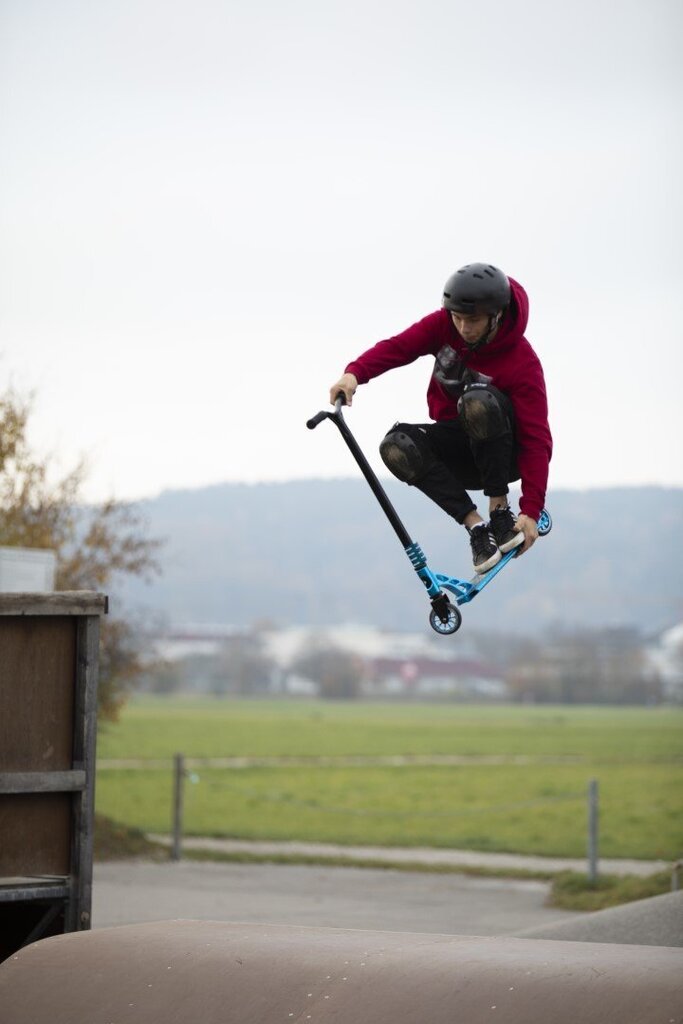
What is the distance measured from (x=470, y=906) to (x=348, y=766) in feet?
134

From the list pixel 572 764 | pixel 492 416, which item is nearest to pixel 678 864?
pixel 492 416

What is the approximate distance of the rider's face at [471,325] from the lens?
259 inches

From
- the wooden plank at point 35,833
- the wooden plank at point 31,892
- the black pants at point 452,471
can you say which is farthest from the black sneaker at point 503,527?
the wooden plank at point 31,892

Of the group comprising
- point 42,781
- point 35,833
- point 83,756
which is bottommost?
point 35,833

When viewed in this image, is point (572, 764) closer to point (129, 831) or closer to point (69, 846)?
point (129, 831)

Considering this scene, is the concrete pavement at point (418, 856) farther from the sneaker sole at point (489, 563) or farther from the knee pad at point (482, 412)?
the knee pad at point (482, 412)

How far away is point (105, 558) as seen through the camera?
2912 cm

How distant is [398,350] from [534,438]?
31.2 inches

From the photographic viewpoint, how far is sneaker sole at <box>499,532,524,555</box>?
6662 millimetres

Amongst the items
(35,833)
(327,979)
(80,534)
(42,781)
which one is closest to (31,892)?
(35,833)

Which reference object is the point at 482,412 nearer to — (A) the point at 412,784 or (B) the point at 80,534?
(B) the point at 80,534

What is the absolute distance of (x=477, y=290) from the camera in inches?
255

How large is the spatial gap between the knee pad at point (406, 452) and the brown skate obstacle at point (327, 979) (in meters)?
2.11

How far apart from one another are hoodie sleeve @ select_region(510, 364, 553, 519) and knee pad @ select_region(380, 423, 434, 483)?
510 mm
